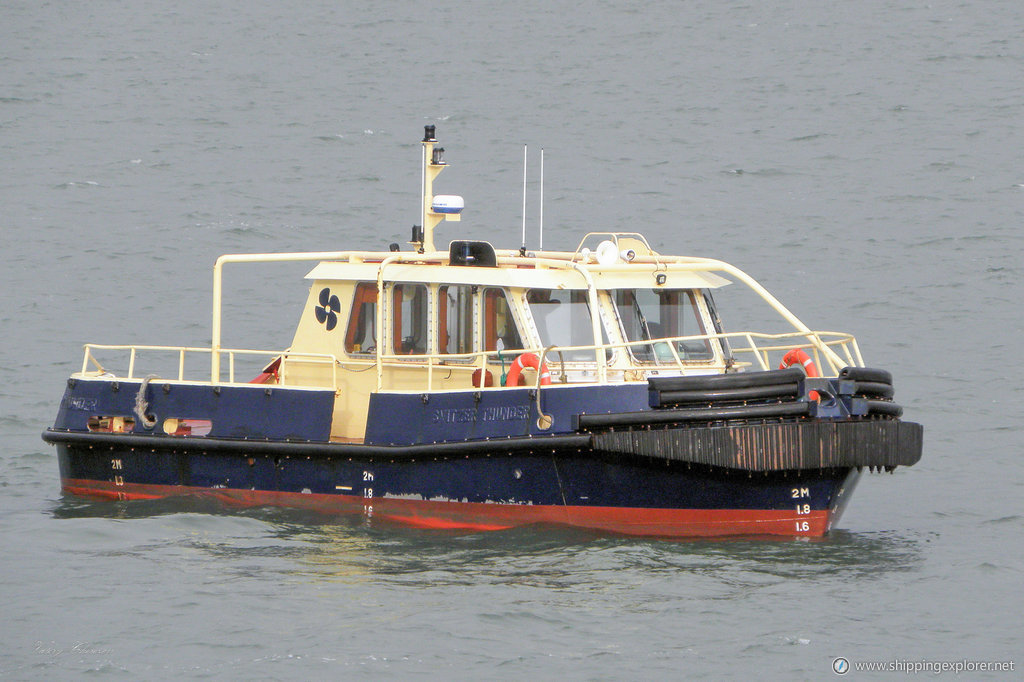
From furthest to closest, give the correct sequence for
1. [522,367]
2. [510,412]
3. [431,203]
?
[431,203]
[522,367]
[510,412]

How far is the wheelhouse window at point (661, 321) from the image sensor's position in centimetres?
1390

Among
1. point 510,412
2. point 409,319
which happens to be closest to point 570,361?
point 510,412

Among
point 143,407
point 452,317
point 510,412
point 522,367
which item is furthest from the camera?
point 143,407

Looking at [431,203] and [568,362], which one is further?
[431,203]

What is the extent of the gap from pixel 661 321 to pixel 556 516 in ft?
7.05

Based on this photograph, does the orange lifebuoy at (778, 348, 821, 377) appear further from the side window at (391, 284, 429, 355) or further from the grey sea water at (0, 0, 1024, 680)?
the side window at (391, 284, 429, 355)

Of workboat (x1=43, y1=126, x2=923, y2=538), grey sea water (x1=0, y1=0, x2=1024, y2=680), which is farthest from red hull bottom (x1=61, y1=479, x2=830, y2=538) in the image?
grey sea water (x1=0, y1=0, x2=1024, y2=680)

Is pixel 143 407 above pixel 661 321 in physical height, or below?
below

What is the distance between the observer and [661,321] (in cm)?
1423

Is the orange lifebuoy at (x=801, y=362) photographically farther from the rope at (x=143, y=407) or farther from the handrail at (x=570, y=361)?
the rope at (x=143, y=407)

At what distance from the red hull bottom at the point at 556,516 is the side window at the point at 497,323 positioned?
1445 millimetres

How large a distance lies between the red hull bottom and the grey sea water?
7.4 inches

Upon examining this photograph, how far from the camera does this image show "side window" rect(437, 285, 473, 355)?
14094mm

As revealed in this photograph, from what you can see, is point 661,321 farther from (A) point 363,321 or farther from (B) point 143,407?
(B) point 143,407
